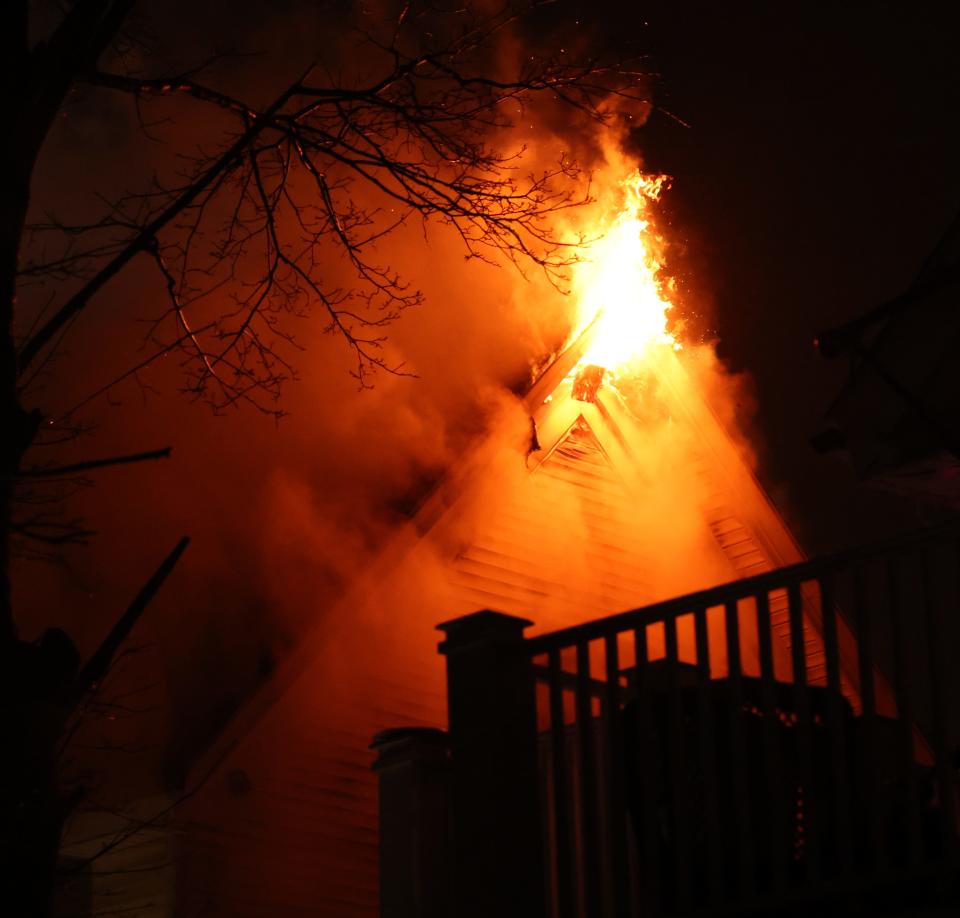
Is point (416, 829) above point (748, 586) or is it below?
A: below

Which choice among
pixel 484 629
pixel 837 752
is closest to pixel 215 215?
pixel 484 629

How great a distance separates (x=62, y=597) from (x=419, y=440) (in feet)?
8.71

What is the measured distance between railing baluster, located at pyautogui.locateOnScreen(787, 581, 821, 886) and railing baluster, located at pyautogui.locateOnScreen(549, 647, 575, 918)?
978 millimetres

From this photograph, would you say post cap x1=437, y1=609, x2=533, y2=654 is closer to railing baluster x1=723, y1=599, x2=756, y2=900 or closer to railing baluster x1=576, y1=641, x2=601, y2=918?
railing baluster x1=576, y1=641, x2=601, y2=918

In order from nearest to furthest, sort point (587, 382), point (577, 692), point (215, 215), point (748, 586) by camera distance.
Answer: point (748, 586) < point (577, 692) < point (587, 382) < point (215, 215)

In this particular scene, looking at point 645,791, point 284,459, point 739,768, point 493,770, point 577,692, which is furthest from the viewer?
point 284,459

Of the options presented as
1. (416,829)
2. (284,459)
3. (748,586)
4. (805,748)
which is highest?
(284,459)

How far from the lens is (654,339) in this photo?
10680 millimetres

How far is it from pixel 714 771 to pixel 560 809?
31.1 inches

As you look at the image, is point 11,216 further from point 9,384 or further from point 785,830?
point 785,830

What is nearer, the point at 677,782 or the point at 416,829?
the point at 677,782

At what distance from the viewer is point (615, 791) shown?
5.72 meters

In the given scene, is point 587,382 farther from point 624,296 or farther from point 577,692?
point 577,692

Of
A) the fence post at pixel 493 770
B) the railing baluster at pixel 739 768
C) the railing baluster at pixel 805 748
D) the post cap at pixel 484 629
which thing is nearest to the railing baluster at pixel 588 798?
the fence post at pixel 493 770
